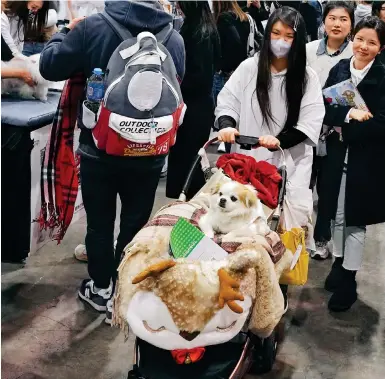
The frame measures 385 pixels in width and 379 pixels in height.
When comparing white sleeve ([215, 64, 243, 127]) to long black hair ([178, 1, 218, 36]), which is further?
long black hair ([178, 1, 218, 36])

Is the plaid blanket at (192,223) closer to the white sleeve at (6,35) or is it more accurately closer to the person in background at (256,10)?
the white sleeve at (6,35)

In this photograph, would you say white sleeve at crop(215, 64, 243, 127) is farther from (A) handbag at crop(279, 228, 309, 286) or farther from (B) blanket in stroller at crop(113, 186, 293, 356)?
(B) blanket in stroller at crop(113, 186, 293, 356)

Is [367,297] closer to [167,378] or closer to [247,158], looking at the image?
[247,158]

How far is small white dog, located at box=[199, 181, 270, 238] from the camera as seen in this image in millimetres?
2498

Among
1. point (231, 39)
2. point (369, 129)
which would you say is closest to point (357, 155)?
point (369, 129)

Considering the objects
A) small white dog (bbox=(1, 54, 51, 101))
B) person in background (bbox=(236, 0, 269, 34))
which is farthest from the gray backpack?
person in background (bbox=(236, 0, 269, 34))

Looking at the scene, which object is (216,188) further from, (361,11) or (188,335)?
(361,11)

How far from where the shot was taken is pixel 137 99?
8.78ft

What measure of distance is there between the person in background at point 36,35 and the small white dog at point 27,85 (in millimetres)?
317

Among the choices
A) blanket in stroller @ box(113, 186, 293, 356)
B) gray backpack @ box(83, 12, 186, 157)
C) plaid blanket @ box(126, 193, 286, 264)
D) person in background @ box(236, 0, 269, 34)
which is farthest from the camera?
person in background @ box(236, 0, 269, 34)

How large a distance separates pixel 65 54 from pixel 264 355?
1.58 meters

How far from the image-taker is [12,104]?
11.5 feet

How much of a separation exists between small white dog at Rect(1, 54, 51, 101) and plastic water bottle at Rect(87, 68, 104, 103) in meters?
0.81

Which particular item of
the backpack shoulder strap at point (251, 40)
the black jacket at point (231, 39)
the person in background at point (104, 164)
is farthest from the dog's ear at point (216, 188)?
the backpack shoulder strap at point (251, 40)
